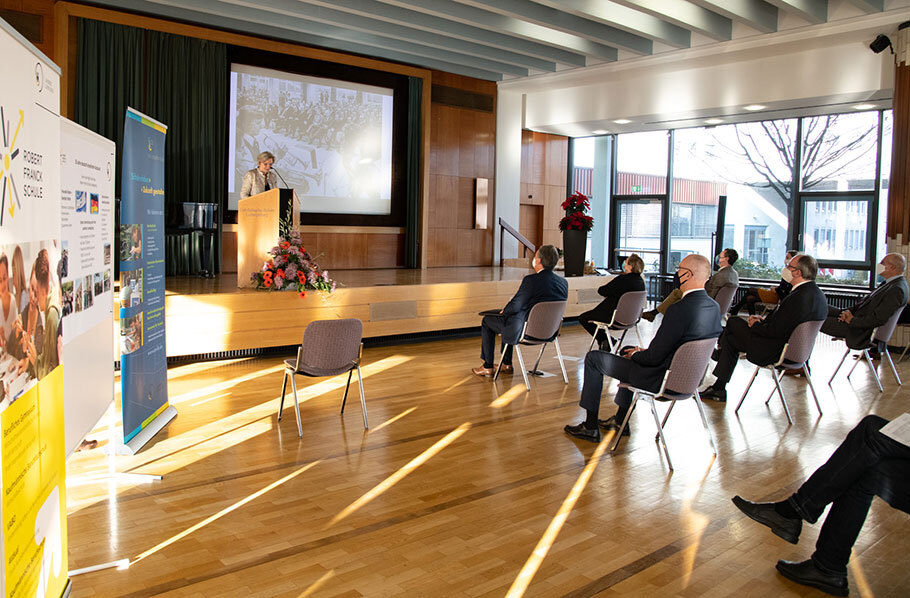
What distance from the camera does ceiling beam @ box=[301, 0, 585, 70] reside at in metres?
9.54

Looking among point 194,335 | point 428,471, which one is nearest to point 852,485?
point 428,471

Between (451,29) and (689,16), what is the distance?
10.7ft

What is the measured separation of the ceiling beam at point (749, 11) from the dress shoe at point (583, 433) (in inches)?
226

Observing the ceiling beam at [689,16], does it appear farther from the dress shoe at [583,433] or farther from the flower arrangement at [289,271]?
the dress shoe at [583,433]

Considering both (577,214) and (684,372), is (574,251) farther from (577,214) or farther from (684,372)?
(684,372)

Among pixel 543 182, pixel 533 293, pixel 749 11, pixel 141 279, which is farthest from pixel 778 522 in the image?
pixel 543 182

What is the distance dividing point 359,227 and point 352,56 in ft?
9.34

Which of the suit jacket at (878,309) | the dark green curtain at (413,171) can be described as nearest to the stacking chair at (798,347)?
the suit jacket at (878,309)

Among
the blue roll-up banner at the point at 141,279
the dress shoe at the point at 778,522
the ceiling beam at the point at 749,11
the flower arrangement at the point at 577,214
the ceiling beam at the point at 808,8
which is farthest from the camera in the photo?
the flower arrangement at the point at 577,214

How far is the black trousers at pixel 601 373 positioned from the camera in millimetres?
5074

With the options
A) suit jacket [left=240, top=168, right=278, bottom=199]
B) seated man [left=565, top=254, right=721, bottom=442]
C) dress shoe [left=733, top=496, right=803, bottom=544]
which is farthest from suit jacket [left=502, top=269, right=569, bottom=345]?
dress shoe [left=733, top=496, right=803, bottom=544]

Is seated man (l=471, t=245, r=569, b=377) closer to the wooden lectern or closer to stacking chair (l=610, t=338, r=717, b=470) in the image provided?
stacking chair (l=610, t=338, r=717, b=470)

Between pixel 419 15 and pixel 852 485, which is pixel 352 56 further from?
pixel 852 485

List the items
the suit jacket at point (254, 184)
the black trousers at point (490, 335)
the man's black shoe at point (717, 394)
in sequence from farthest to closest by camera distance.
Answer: the suit jacket at point (254, 184), the black trousers at point (490, 335), the man's black shoe at point (717, 394)
